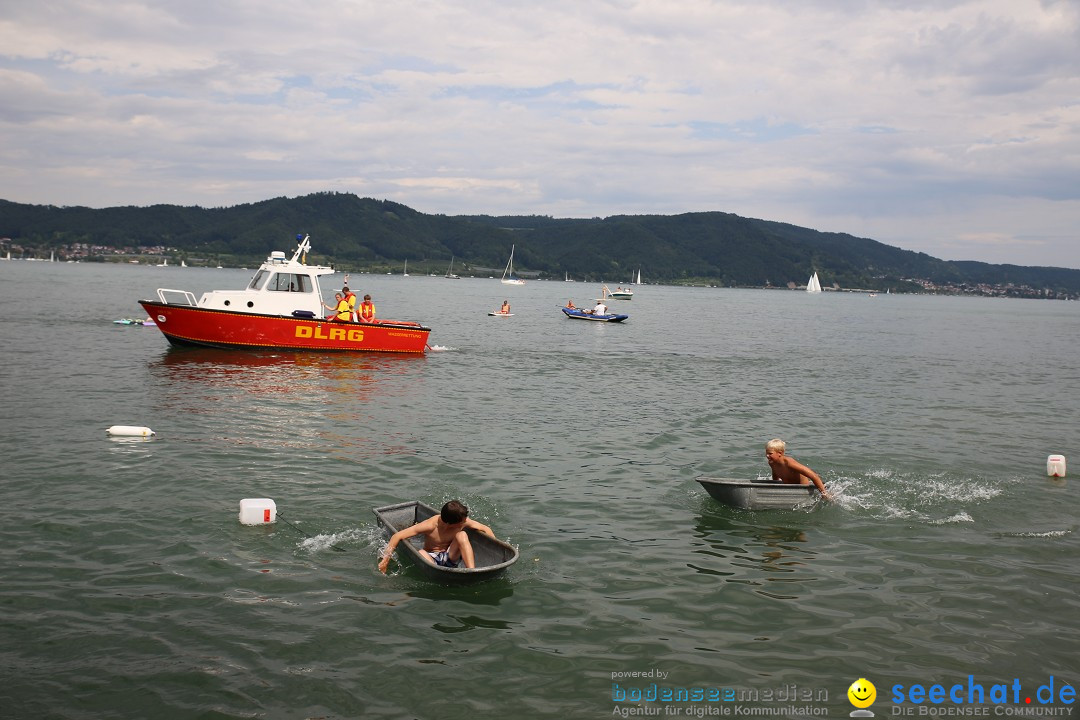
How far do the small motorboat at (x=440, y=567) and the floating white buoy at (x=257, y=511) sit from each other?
1.63m

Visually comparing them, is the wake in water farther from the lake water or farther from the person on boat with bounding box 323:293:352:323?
the person on boat with bounding box 323:293:352:323

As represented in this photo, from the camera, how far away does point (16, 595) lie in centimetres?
906

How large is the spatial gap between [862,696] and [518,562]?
15.2 feet

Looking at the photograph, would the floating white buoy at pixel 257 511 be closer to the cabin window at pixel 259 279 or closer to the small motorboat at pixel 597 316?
the cabin window at pixel 259 279

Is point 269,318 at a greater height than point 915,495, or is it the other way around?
point 269,318

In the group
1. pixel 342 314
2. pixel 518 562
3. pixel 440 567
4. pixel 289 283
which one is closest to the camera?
pixel 440 567

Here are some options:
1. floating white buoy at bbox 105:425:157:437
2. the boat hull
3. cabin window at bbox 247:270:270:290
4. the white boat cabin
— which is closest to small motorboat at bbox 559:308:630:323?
the boat hull

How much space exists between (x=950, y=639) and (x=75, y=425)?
17.4 meters

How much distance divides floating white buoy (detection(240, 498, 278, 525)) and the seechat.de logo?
8.23 m

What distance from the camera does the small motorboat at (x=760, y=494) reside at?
511 inches

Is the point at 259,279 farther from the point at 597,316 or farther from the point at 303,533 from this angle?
the point at 597,316

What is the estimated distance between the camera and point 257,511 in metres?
11.6

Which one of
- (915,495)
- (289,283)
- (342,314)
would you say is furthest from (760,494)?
(289,283)

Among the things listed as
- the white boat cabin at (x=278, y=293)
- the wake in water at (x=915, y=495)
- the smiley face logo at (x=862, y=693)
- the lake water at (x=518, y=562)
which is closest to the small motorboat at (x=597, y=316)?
the white boat cabin at (x=278, y=293)
